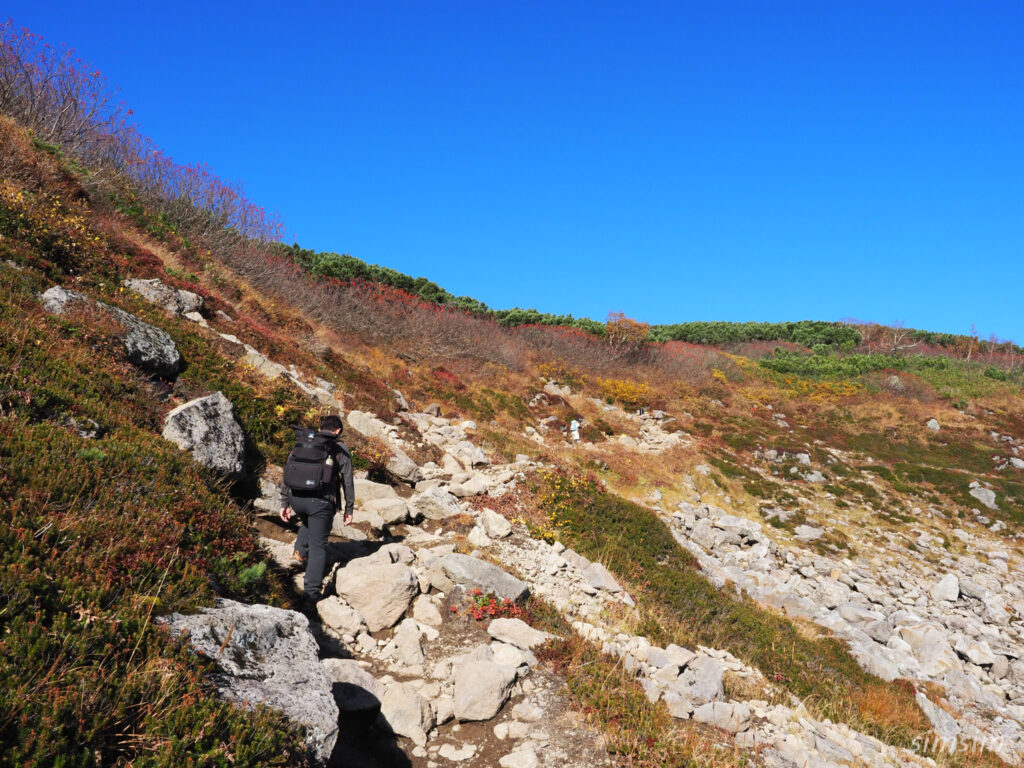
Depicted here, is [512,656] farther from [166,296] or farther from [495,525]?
[166,296]

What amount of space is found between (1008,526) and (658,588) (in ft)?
53.4

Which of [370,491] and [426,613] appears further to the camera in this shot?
[370,491]

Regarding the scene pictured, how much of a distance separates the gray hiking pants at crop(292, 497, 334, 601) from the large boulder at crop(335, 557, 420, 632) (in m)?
0.37

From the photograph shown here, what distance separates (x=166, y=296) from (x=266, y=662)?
12890 millimetres

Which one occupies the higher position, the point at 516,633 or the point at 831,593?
A: the point at 831,593

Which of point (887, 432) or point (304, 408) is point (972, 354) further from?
point (304, 408)

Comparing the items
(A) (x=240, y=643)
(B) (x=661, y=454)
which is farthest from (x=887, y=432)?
(A) (x=240, y=643)

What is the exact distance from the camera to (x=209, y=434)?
7.95 metres

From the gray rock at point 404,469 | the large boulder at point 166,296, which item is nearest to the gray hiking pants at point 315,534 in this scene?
the gray rock at point 404,469

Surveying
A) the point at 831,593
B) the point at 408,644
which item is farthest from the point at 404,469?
the point at 831,593

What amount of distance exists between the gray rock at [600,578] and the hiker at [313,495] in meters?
4.60

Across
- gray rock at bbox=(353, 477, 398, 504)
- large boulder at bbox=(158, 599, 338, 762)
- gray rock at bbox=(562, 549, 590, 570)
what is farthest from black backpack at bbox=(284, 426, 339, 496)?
gray rock at bbox=(562, 549, 590, 570)

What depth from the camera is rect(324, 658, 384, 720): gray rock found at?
16.2 ft

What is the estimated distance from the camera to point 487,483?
11961 millimetres
